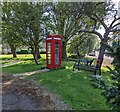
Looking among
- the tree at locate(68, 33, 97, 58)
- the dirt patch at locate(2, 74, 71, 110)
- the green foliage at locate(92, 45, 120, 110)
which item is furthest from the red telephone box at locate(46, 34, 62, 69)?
the tree at locate(68, 33, 97, 58)

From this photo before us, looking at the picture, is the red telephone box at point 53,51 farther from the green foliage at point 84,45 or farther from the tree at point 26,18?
the green foliage at point 84,45

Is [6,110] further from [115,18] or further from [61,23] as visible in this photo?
[61,23]

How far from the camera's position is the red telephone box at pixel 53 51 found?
10969 mm

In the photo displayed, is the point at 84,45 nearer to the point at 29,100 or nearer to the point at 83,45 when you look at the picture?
the point at 83,45

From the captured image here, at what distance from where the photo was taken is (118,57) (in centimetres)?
251

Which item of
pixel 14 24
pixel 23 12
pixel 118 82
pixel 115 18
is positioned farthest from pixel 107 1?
pixel 118 82

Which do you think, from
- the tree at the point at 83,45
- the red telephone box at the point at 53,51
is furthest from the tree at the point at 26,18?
the tree at the point at 83,45

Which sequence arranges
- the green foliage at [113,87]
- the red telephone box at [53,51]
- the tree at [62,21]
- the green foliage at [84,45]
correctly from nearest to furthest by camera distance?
the green foliage at [113,87] < the red telephone box at [53,51] < the tree at [62,21] < the green foliage at [84,45]

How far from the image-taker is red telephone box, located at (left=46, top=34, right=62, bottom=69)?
11.0 meters

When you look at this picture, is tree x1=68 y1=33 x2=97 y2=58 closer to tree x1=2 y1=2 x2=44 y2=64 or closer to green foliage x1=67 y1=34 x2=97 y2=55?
green foliage x1=67 y1=34 x2=97 y2=55

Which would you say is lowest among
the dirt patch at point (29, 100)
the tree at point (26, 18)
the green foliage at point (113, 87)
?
the dirt patch at point (29, 100)

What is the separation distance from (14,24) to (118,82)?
11.0 metres

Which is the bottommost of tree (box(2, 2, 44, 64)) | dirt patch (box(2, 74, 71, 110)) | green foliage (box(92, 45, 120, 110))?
dirt patch (box(2, 74, 71, 110))

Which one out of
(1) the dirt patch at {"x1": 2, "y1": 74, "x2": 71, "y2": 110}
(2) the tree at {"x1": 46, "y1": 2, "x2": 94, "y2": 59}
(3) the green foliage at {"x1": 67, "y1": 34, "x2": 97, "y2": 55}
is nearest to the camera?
(1) the dirt patch at {"x1": 2, "y1": 74, "x2": 71, "y2": 110}
